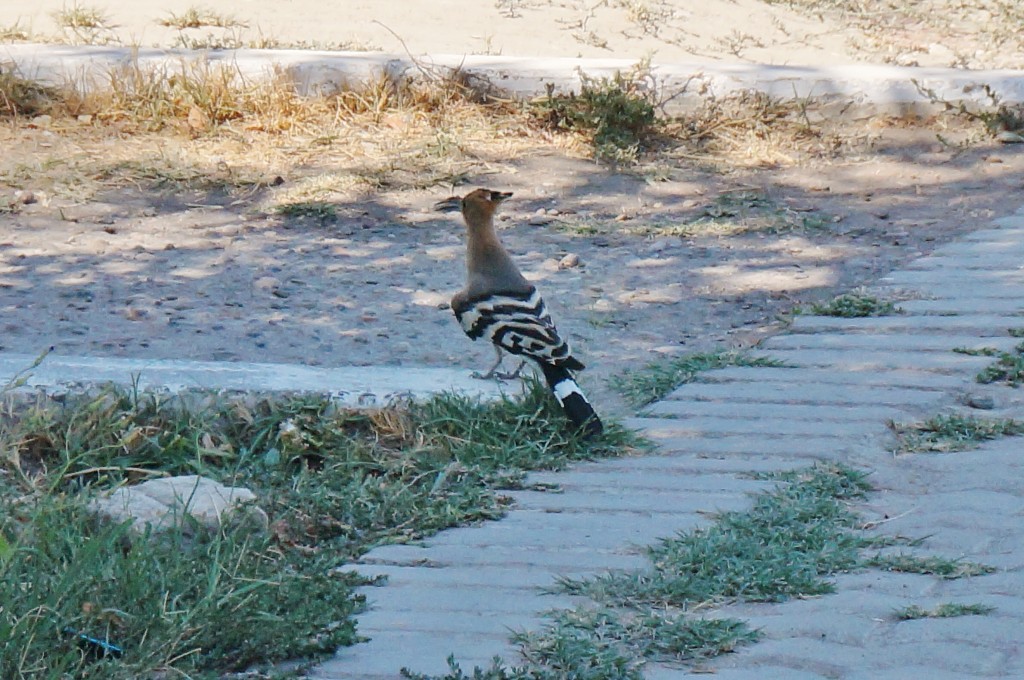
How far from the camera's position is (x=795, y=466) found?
14.6ft

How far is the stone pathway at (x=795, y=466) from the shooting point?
10.3 ft

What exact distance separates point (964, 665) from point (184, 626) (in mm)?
1662

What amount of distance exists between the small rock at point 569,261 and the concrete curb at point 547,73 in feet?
7.08

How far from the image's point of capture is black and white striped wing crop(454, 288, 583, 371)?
4855 mm

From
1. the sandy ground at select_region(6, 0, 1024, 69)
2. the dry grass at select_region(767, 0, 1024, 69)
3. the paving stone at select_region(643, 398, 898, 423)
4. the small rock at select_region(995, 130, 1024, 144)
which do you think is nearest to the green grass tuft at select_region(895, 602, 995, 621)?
the paving stone at select_region(643, 398, 898, 423)

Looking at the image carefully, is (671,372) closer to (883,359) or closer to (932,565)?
(883,359)

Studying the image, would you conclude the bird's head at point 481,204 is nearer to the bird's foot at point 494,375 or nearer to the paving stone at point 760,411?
the bird's foot at point 494,375

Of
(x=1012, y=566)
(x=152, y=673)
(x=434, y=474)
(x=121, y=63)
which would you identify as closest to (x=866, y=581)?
(x=1012, y=566)

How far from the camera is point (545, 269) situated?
22.6 ft

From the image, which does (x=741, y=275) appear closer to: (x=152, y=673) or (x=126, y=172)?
(x=126, y=172)

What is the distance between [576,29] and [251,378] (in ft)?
23.0

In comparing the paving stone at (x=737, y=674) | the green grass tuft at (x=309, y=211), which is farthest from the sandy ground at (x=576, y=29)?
the paving stone at (x=737, y=674)

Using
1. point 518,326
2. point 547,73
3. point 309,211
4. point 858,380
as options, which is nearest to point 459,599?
point 518,326

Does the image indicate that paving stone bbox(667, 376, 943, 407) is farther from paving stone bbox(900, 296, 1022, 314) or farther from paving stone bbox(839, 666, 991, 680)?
paving stone bbox(839, 666, 991, 680)
